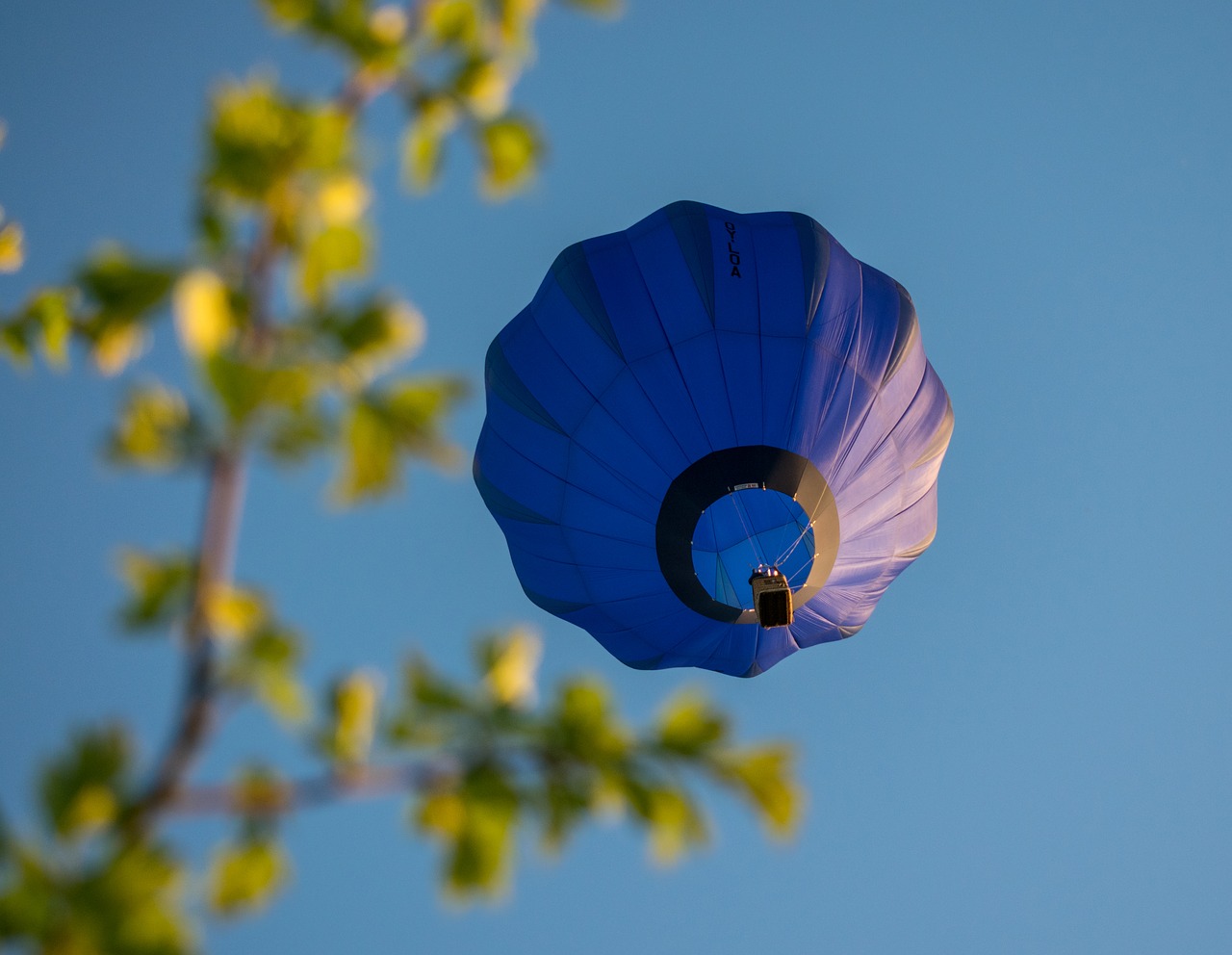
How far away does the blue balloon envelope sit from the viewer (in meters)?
11.1

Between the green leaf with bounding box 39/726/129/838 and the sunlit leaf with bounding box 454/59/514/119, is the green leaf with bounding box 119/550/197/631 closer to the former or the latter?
the green leaf with bounding box 39/726/129/838

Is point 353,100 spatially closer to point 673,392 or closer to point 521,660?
point 521,660

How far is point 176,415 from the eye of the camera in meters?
1.25

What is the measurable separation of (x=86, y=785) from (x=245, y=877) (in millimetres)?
243

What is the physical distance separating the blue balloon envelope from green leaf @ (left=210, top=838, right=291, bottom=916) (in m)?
9.91

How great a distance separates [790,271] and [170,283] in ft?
35.0

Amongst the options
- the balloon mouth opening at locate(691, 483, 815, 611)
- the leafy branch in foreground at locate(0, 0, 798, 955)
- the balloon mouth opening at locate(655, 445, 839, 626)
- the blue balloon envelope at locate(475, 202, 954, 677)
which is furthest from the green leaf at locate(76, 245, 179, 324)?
the balloon mouth opening at locate(691, 483, 815, 611)

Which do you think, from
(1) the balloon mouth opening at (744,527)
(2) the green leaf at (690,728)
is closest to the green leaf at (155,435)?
(2) the green leaf at (690,728)

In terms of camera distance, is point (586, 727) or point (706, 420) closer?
point (586, 727)

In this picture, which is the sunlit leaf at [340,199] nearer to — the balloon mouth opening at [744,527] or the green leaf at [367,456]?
the green leaf at [367,456]

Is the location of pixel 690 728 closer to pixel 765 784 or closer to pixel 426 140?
pixel 765 784

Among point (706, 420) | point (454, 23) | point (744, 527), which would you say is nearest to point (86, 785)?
point (454, 23)

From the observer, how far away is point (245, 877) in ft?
4.19

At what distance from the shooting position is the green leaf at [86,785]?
44.0 inches
